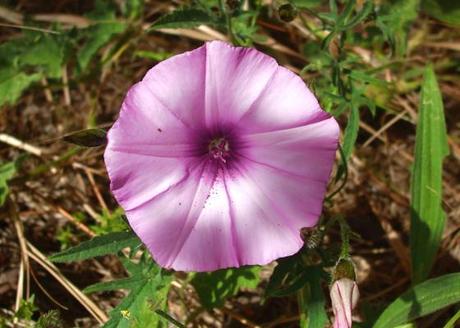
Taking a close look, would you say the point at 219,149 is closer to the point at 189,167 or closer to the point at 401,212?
the point at 189,167

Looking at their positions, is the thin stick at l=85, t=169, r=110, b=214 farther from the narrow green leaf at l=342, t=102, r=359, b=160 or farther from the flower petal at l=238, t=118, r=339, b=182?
the flower petal at l=238, t=118, r=339, b=182

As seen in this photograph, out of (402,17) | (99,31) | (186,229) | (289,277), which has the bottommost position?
(289,277)

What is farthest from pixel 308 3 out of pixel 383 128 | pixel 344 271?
pixel 344 271

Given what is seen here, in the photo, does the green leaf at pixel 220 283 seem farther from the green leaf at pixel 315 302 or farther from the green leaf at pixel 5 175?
the green leaf at pixel 5 175

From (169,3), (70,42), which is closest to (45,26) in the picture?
(70,42)

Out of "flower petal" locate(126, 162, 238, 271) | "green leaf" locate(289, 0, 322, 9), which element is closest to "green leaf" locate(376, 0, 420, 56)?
"green leaf" locate(289, 0, 322, 9)

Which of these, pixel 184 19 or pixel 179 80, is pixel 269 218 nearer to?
pixel 179 80
